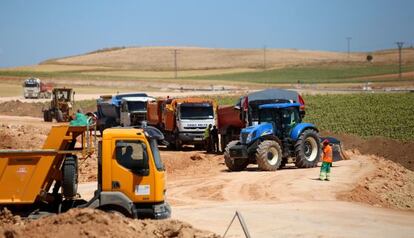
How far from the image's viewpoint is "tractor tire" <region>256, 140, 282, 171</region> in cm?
2716

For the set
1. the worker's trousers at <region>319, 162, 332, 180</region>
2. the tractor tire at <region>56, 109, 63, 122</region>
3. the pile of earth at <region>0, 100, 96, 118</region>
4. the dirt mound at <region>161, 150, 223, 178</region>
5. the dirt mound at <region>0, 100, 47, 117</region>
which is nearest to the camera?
the worker's trousers at <region>319, 162, 332, 180</region>

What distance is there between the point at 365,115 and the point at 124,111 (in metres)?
16.0

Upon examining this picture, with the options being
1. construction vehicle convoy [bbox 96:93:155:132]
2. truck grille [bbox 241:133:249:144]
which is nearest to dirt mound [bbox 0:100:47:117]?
construction vehicle convoy [bbox 96:93:155:132]

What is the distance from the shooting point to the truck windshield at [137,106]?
4247cm

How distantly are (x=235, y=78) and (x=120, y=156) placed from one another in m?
101

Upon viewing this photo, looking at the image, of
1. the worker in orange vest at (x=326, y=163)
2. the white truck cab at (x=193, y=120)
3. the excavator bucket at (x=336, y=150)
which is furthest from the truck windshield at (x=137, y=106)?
the worker in orange vest at (x=326, y=163)

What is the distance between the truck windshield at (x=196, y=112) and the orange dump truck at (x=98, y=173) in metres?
21.3

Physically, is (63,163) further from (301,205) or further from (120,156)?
(301,205)

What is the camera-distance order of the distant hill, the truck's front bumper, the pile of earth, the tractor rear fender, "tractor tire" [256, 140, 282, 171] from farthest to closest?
the distant hill → the pile of earth → the truck's front bumper → the tractor rear fender → "tractor tire" [256, 140, 282, 171]

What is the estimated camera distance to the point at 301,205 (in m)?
21.1

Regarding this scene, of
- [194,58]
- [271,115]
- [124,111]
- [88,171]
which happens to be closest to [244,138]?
[271,115]

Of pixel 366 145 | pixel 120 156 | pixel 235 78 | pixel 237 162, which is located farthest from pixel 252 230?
pixel 235 78

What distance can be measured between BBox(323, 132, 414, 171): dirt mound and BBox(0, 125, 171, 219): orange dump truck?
66.9ft

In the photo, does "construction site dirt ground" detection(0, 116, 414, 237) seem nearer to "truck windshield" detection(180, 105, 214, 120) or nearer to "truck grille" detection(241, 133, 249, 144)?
"truck grille" detection(241, 133, 249, 144)
